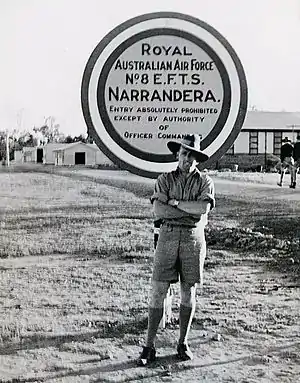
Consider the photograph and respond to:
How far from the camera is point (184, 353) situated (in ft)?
5.87

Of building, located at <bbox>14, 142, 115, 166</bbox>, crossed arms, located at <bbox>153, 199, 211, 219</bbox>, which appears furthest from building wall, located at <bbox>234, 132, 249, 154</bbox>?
building, located at <bbox>14, 142, 115, 166</bbox>

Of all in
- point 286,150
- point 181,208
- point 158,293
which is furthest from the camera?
point 286,150

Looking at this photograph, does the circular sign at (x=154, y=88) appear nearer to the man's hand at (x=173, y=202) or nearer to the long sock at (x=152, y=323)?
the man's hand at (x=173, y=202)

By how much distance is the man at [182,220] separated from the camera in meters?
1.68

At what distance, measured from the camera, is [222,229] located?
187 cm

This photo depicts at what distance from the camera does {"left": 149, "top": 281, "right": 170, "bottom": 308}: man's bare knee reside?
5.77ft

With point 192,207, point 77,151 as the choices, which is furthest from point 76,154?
point 192,207

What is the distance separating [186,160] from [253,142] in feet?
0.88

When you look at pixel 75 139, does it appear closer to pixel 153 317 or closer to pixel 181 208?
pixel 181 208

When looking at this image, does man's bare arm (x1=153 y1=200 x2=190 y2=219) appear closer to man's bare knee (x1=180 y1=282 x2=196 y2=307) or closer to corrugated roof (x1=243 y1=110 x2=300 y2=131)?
man's bare knee (x1=180 y1=282 x2=196 y2=307)

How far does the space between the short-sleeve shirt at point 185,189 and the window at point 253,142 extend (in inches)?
9.2

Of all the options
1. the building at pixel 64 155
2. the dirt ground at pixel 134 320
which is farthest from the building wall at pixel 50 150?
the dirt ground at pixel 134 320

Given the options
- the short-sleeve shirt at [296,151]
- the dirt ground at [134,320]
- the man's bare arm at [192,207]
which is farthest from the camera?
the short-sleeve shirt at [296,151]

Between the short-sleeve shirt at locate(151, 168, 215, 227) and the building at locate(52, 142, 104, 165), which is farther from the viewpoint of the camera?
the building at locate(52, 142, 104, 165)
